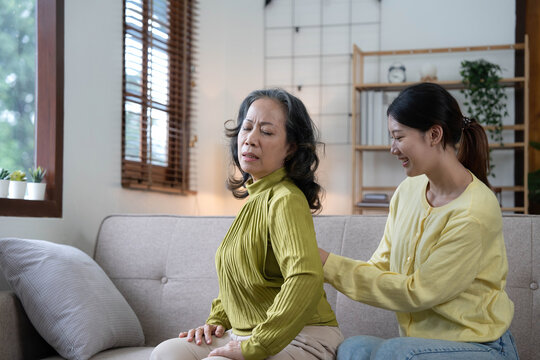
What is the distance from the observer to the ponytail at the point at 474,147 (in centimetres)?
166

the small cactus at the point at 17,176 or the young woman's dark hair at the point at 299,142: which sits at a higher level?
the young woman's dark hair at the point at 299,142

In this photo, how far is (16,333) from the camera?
205 cm

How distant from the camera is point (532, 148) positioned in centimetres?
440

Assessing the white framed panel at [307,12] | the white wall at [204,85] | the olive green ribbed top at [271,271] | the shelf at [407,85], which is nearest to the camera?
the olive green ribbed top at [271,271]

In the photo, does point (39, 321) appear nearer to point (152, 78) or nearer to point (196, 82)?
point (152, 78)

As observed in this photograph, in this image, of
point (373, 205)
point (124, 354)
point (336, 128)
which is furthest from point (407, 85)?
point (124, 354)

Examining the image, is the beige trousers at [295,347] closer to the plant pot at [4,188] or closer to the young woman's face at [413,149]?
the young woman's face at [413,149]

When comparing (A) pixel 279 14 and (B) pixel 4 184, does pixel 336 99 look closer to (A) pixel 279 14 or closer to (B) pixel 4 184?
(A) pixel 279 14

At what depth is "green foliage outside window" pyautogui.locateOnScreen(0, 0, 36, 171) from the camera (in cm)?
271

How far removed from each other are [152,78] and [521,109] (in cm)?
245

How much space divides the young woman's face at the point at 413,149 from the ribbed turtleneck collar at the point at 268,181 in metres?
0.28

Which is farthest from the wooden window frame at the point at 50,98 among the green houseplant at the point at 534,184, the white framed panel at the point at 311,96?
the green houseplant at the point at 534,184

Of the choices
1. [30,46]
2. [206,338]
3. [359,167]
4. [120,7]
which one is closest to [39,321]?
[206,338]

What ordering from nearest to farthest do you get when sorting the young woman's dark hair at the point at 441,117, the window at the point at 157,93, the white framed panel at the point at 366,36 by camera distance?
the young woman's dark hair at the point at 441,117, the window at the point at 157,93, the white framed panel at the point at 366,36
